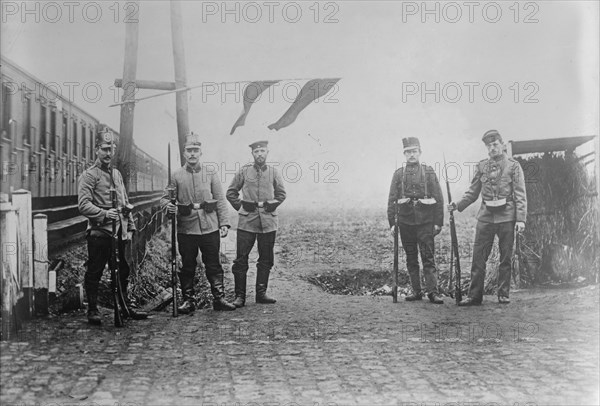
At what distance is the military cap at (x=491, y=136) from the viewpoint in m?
5.11

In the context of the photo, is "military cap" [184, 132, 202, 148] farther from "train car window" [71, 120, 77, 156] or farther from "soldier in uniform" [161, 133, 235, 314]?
"train car window" [71, 120, 77, 156]

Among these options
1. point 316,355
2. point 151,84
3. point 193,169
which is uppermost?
point 151,84

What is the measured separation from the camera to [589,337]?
4.52m

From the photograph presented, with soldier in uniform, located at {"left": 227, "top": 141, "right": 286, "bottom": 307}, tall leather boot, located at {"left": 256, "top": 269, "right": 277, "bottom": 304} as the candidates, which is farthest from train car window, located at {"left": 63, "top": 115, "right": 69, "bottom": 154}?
tall leather boot, located at {"left": 256, "top": 269, "right": 277, "bottom": 304}

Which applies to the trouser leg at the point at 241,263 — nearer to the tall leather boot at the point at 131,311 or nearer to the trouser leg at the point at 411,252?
the tall leather boot at the point at 131,311

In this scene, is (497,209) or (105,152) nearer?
(105,152)

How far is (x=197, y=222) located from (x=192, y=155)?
21.4 inches

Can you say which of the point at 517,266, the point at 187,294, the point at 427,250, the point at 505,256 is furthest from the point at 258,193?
the point at 517,266

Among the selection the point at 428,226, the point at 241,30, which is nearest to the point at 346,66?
the point at 241,30

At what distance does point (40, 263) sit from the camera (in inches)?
173

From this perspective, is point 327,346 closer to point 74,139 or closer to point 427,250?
point 427,250

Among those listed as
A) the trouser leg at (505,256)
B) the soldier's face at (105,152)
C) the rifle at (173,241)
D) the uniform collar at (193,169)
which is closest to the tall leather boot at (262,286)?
the rifle at (173,241)

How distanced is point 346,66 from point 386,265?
1.70 meters

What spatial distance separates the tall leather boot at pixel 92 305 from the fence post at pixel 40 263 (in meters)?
0.29
